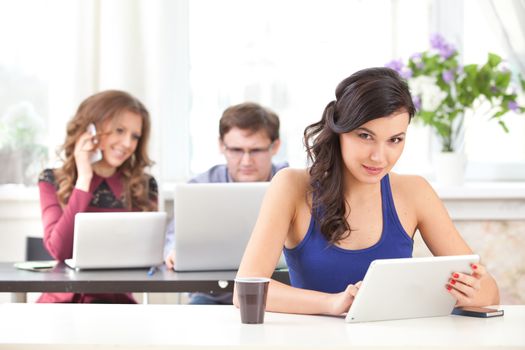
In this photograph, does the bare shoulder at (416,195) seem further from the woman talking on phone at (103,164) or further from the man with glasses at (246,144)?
the woman talking on phone at (103,164)

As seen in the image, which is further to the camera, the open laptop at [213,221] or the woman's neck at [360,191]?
the open laptop at [213,221]

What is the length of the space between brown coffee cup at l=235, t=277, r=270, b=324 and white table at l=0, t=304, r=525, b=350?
0.08 feet

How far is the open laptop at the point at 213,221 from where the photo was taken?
8.73 feet

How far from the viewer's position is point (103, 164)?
3461 millimetres

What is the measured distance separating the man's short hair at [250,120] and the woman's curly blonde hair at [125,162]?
358mm

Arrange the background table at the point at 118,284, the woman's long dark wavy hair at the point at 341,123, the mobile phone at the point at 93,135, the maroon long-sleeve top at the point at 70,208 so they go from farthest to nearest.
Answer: the mobile phone at the point at 93,135 → the maroon long-sleeve top at the point at 70,208 → the background table at the point at 118,284 → the woman's long dark wavy hair at the point at 341,123

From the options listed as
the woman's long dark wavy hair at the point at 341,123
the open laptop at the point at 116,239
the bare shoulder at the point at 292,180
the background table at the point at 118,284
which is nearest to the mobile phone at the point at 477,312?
the woman's long dark wavy hair at the point at 341,123

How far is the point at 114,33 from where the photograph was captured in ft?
12.5

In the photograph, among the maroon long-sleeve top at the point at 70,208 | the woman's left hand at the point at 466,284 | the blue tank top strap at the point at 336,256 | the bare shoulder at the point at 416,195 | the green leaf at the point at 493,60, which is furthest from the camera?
the green leaf at the point at 493,60

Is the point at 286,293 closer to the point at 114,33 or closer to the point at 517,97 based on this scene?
the point at 114,33

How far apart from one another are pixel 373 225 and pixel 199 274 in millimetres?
687

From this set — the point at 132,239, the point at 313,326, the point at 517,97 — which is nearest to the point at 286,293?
the point at 313,326

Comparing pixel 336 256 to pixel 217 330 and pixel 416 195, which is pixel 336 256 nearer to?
pixel 416 195

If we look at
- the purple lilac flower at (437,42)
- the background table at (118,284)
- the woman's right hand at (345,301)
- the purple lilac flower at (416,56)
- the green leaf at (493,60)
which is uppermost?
the purple lilac flower at (437,42)
